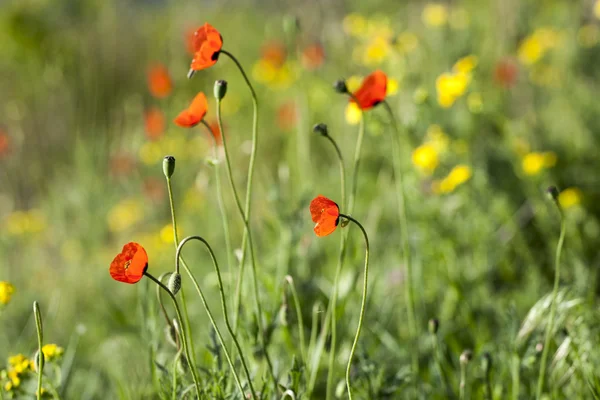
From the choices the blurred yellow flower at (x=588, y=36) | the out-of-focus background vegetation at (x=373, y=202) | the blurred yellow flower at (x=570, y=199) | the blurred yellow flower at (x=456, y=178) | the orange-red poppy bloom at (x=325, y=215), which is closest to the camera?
the orange-red poppy bloom at (x=325, y=215)

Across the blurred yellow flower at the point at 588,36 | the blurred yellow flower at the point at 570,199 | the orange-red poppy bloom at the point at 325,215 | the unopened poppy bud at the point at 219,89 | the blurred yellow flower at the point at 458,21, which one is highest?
the blurred yellow flower at the point at 458,21

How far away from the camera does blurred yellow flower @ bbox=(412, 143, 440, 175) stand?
7.02 ft

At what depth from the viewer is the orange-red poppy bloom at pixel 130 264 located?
3.09 ft

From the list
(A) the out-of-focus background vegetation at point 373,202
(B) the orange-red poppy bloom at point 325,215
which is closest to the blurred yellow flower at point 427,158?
(A) the out-of-focus background vegetation at point 373,202

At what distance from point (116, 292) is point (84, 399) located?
1.06 m

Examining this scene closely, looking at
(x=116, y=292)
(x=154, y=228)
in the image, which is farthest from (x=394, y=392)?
(x=154, y=228)

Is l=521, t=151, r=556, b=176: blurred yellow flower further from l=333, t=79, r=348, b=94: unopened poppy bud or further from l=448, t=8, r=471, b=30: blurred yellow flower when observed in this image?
l=448, t=8, r=471, b=30: blurred yellow flower

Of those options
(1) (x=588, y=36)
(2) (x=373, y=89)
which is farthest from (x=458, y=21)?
(2) (x=373, y=89)

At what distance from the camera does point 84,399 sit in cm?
186

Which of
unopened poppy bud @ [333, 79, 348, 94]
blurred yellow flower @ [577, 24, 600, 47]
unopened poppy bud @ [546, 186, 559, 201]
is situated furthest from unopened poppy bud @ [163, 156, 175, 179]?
blurred yellow flower @ [577, 24, 600, 47]

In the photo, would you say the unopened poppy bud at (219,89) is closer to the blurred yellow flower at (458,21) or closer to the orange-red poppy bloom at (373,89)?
the orange-red poppy bloom at (373,89)

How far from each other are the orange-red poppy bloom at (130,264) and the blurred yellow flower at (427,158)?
4.45 feet

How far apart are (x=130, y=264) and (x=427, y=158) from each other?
1.37 meters

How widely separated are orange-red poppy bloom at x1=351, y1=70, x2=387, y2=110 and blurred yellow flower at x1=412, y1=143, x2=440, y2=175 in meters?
0.85
